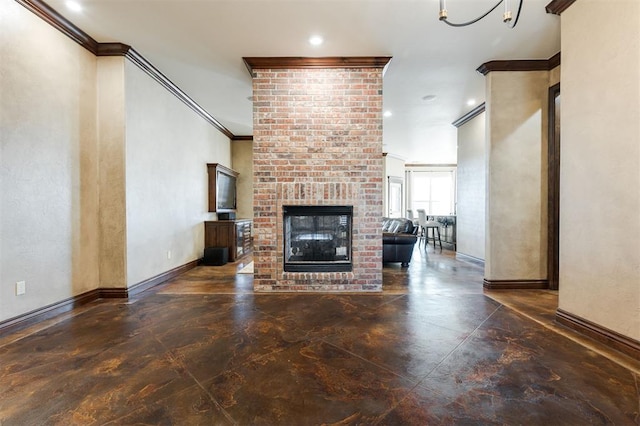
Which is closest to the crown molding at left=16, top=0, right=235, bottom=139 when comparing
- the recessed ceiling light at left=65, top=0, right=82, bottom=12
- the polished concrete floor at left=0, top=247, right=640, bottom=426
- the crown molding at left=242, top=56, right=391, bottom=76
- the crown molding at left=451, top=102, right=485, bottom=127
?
the recessed ceiling light at left=65, top=0, right=82, bottom=12

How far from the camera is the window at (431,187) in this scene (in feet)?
35.7

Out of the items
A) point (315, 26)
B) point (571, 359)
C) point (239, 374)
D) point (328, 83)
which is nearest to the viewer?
point (239, 374)

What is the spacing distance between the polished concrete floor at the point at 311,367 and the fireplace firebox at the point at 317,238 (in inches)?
23.0

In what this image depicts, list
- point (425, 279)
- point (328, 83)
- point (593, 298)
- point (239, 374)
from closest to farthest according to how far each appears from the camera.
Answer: point (239, 374), point (593, 298), point (328, 83), point (425, 279)

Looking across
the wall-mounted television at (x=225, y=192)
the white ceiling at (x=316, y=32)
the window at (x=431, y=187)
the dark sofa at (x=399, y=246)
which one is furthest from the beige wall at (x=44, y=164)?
the window at (x=431, y=187)

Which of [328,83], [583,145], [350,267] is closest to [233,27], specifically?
[328,83]

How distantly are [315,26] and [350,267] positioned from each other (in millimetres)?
2673

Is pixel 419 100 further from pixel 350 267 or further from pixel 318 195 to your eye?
pixel 350 267

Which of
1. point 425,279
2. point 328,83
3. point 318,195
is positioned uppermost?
point 328,83

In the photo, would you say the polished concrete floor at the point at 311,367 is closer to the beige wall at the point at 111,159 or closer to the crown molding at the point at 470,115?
the beige wall at the point at 111,159

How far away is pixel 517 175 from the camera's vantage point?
3.43m

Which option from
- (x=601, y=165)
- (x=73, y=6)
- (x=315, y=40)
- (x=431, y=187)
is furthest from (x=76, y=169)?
(x=431, y=187)

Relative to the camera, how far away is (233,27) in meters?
2.72

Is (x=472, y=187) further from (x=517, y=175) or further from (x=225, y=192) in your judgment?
(x=225, y=192)
